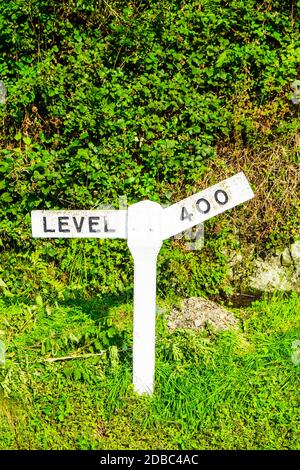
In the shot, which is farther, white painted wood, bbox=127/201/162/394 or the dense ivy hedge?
the dense ivy hedge

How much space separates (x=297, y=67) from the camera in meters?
4.98

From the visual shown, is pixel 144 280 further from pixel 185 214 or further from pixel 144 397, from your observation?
pixel 144 397

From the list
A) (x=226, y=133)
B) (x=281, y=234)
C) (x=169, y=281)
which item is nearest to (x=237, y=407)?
(x=169, y=281)

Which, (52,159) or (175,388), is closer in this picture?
(175,388)

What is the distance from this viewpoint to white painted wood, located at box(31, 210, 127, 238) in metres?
3.30

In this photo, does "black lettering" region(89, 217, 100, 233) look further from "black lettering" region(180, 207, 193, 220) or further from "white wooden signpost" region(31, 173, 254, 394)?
"black lettering" region(180, 207, 193, 220)

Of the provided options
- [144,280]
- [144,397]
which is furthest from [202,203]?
[144,397]

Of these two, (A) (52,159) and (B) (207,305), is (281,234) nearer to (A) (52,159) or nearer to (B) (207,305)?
(B) (207,305)

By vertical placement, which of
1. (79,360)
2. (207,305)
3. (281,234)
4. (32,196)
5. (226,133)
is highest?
(226,133)

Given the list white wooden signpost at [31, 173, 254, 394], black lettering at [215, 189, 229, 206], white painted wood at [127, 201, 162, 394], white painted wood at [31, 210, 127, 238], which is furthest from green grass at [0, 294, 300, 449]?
black lettering at [215, 189, 229, 206]

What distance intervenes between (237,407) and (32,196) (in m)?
2.56

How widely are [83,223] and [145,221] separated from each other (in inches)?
14.8

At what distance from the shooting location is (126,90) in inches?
187

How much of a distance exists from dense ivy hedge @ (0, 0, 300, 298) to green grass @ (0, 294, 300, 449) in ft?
3.31
